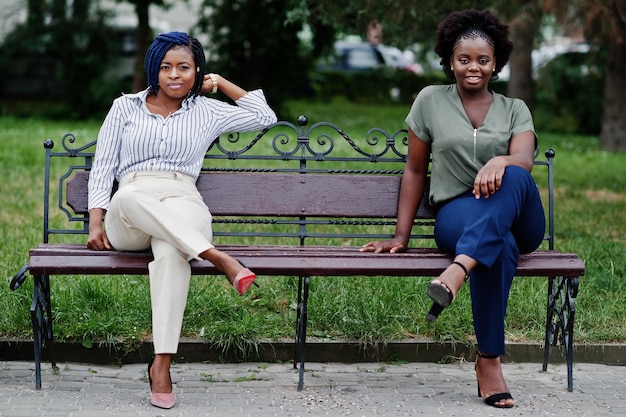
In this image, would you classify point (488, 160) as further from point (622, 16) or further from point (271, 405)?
point (622, 16)

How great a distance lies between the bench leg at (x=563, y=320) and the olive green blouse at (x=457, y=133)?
2.27 ft

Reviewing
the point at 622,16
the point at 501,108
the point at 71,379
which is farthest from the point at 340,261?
the point at 622,16

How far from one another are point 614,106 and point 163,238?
12016 mm

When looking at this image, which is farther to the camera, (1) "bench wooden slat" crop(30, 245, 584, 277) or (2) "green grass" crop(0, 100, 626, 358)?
(2) "green grass" crop(0, 100, 626, 358)

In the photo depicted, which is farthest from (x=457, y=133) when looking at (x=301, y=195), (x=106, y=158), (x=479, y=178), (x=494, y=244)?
(x=106, y=158)

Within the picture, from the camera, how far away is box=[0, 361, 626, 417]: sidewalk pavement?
4.56 m

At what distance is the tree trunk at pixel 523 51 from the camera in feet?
36.3

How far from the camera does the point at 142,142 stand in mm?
4938

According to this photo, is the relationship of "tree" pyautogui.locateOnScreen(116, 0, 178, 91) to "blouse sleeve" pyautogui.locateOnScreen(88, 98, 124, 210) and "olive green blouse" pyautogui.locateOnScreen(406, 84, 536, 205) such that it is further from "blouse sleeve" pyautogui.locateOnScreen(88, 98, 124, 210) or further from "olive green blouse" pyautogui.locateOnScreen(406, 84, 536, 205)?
"olive green blouse" pyautogui.locateOnScreen(406, 84, 536, 205)

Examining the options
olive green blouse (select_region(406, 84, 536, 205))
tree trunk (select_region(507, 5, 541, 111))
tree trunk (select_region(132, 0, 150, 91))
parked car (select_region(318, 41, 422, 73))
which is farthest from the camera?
parked car (select_region(318, 41, 422, 73))

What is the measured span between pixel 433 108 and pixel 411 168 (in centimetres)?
31

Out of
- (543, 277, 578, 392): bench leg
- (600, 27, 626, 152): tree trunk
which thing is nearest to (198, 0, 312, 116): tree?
(600, 27, 626, 152): tree trunk

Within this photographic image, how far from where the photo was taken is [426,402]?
15.6ft

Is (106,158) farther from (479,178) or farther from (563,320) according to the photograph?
(563,320)
